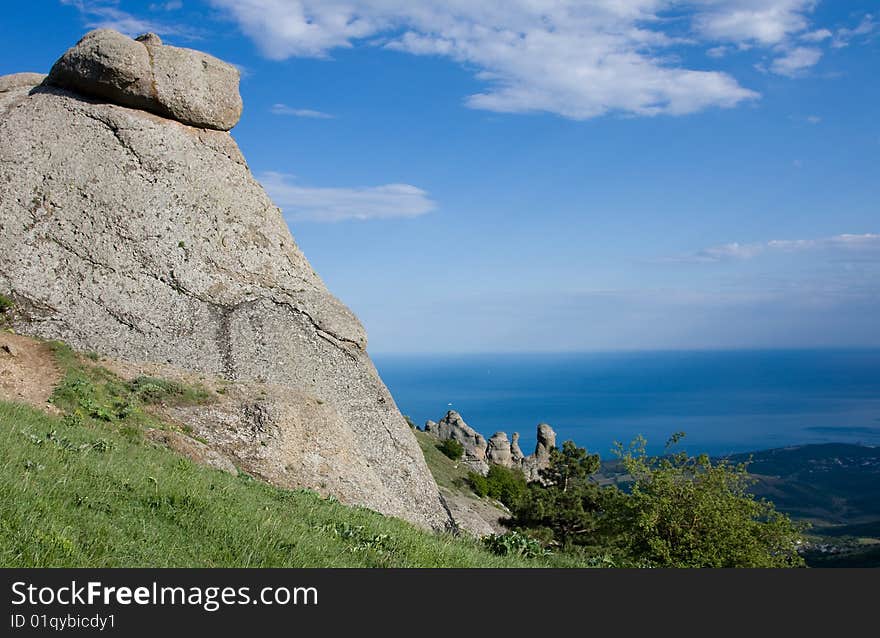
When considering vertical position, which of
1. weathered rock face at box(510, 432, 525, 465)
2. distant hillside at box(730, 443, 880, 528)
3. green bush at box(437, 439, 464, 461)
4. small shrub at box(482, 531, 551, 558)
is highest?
small shrub at box(482, 531, 551, 558)

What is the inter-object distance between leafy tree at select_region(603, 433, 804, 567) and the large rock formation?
21.2ft

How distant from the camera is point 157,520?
765 centimetres

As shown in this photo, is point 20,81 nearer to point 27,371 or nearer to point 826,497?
point 27,371

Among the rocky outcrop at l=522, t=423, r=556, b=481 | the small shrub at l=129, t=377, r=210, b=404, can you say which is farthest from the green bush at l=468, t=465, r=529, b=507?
the small shrub at l=129, t=377, r=210, b=404

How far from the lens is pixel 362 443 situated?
21.4 metres

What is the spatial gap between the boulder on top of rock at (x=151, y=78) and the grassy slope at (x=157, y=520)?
1611 centimetres

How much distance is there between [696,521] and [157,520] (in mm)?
17718

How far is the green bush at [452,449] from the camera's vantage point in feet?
233

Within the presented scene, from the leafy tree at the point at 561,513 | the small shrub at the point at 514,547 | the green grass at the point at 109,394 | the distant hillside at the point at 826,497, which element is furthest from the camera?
the distant hillside at the point at 826,497

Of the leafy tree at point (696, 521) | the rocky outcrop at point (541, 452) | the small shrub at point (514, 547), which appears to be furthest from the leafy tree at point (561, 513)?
the rocky outcrop at point (541, 452)

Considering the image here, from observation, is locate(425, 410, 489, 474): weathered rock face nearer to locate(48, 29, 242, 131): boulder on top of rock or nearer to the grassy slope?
locate(48, 29, 242, 131): boulder on top of rock

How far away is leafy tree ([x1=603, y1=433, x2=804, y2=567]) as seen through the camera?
20.1m

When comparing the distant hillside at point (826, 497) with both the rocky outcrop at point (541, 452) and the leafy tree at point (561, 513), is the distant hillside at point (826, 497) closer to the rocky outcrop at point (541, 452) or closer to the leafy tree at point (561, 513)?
the rocky outcrop at point (541, 452)

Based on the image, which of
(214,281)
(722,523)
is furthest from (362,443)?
(722,523)
